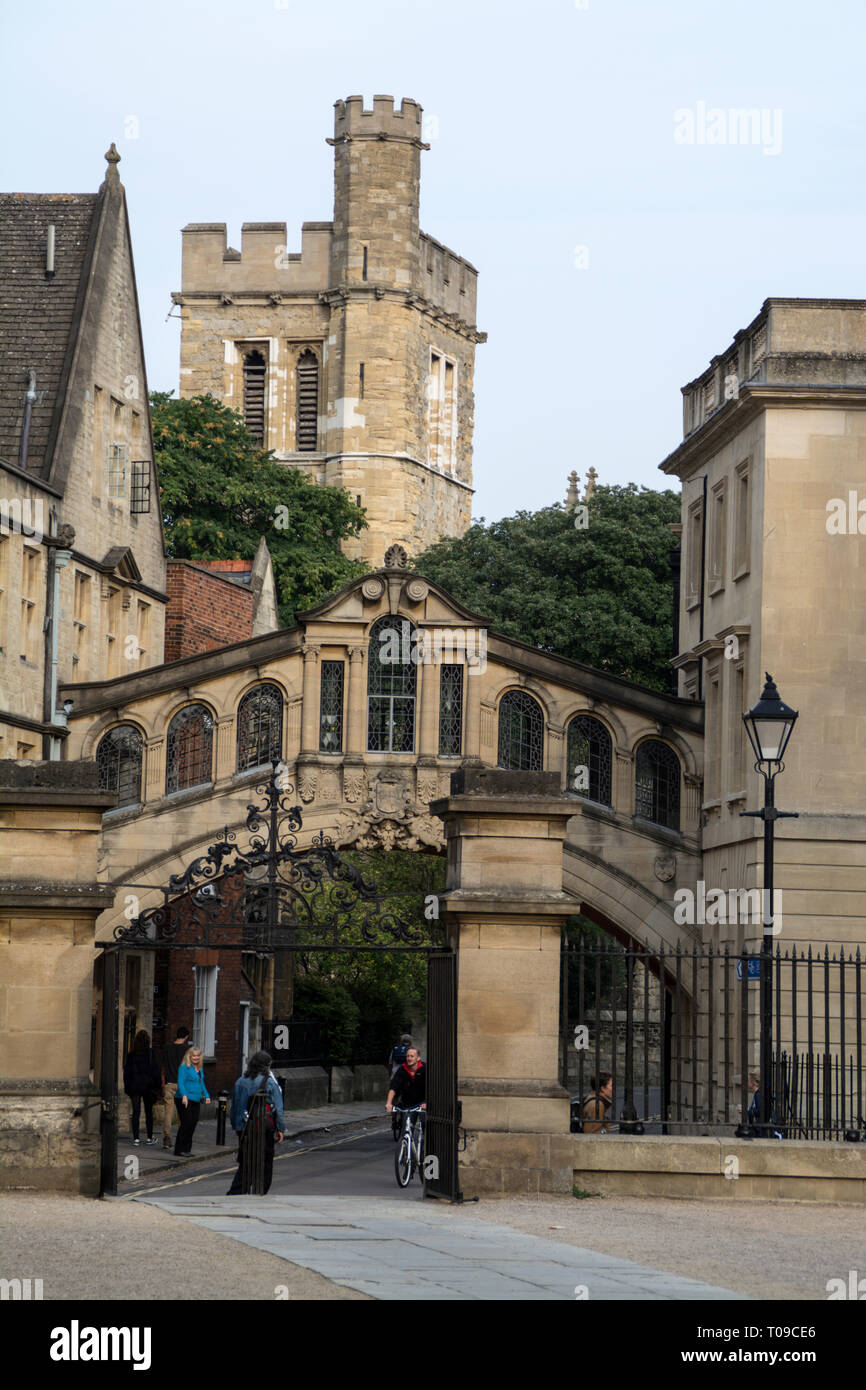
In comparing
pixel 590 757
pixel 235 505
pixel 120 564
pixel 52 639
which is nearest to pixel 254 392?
pixel 235 505

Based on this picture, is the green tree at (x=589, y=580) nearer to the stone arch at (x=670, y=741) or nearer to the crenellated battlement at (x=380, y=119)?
the stone arch at (x=670, y=741)

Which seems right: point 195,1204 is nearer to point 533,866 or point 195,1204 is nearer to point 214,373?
point 533,866

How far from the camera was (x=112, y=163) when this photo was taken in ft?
132

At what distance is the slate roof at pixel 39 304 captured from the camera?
3719cm

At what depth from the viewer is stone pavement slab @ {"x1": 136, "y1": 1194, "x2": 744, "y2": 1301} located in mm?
12211

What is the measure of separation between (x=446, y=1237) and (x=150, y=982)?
20.9 m

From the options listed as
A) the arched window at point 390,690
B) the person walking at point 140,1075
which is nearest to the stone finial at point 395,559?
the arched window at point 390,690

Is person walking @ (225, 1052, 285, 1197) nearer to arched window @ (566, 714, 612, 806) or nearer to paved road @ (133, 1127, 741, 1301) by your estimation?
paved road @ (133, 1127, 741, 1301)

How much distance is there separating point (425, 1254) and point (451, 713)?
21.4 meters

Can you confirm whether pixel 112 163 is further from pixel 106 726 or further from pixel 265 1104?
pixel 265 1104

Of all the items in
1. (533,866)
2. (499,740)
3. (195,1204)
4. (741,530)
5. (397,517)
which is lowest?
(195,1204)

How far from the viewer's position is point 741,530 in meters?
33.3

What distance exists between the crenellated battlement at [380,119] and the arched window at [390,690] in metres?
63.7

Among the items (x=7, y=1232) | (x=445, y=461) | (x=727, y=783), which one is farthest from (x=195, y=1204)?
(x=445, y=461)
